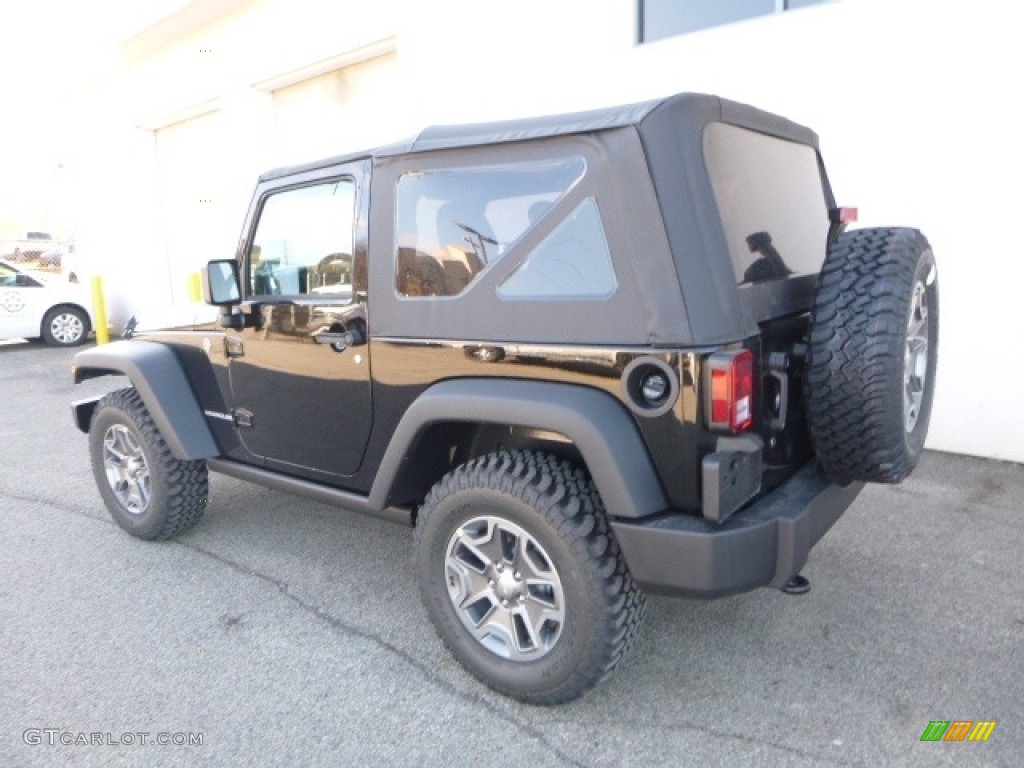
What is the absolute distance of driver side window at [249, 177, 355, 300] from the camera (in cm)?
301

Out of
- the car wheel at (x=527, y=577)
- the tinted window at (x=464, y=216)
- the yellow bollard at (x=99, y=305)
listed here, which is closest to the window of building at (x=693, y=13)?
the tinted window at (x=464, y=216)

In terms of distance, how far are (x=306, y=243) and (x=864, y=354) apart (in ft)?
7.26

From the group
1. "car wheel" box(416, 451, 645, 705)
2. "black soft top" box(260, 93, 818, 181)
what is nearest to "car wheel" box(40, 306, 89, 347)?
"black soft top" box(260, 93, 818, 181)

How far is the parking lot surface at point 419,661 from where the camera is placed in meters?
2.35

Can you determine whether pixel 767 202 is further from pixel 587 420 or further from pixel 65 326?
pixel 65 326

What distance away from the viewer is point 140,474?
3.91 m

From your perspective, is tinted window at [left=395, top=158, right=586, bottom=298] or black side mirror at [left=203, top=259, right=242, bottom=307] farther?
black side mirror at [left=203, top=259, right=242, bottom=307]

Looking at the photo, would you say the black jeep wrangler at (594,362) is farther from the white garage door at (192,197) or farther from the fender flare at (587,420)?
the white garage door at (192,197)

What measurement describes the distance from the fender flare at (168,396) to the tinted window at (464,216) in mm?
1530

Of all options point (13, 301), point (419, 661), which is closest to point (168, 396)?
point (419, 661)

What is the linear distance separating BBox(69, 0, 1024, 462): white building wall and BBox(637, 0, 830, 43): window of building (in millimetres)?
142

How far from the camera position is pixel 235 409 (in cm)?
355

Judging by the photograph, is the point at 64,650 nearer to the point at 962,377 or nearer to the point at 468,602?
the point at 468,602

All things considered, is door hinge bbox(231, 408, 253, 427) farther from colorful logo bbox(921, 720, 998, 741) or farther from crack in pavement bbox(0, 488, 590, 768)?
colorful logo bbox(921, 720, 998, 741)
